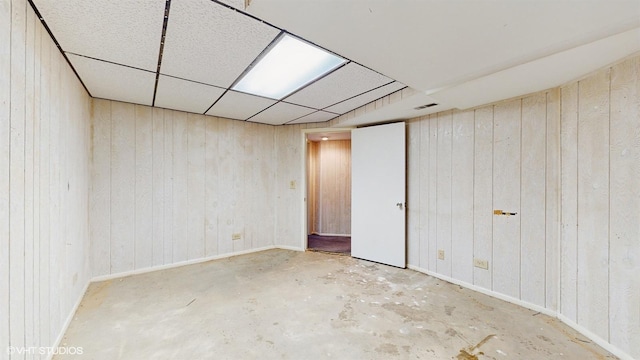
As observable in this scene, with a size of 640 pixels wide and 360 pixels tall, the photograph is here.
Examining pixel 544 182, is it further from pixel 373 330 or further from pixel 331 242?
pixel 331 242

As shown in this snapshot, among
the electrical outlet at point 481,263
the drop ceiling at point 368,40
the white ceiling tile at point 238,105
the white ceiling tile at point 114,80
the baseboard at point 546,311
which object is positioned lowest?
the baseboard at point 546,311

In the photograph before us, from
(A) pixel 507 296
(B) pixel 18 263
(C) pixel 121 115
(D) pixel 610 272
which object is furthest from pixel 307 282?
(C) pixel 121 115

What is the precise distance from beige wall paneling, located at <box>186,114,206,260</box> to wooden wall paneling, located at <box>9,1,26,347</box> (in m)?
2.33

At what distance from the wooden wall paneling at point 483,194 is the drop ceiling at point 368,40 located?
0.97ft

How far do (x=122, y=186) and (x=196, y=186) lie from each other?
0.86 metres

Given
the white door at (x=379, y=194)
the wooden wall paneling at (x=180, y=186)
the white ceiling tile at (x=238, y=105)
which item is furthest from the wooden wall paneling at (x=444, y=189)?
the wooden wall paneling at (x=180, y=186)

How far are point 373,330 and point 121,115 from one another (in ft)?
12.1

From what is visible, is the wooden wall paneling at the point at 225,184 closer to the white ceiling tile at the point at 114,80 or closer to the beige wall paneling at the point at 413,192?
the white ceiling tile at the point at 114,80

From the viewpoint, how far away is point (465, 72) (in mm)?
1974

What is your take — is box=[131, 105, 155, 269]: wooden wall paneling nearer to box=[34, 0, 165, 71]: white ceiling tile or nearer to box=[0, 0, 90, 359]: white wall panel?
box=[0, 0, 90, 359]: white wall panel

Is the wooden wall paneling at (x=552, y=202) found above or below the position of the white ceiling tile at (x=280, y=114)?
below

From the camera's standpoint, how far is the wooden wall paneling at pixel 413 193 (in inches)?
134

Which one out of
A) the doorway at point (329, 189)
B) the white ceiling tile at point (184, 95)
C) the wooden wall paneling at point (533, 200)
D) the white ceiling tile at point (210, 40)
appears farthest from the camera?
the doorway at point (329, 189)

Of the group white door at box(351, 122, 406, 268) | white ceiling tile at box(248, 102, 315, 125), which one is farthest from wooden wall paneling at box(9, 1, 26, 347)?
white door at box(351, 122, 406, 268)
